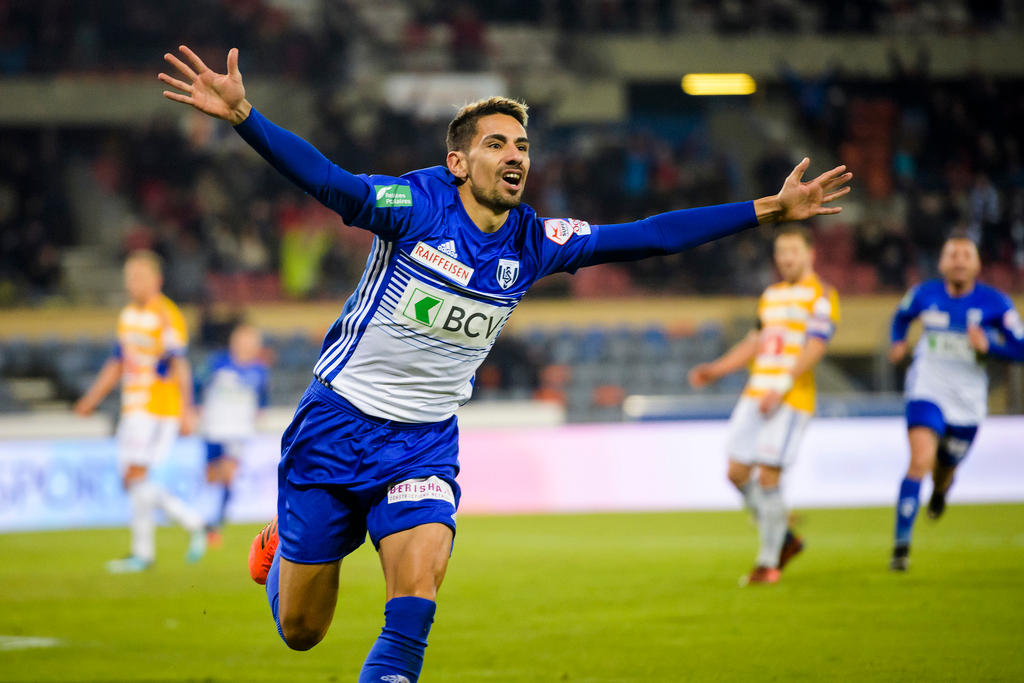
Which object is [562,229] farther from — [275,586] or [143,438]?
[143,438]

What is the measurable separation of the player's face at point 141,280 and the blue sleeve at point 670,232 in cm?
676

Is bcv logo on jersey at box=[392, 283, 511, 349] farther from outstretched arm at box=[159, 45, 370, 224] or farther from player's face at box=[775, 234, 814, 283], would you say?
player's face at box=[775, 234, 814, 283]

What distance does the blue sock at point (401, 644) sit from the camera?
4.27 metres

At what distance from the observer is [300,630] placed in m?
4.94

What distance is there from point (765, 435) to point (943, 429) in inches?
56.9

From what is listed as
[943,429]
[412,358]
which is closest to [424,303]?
[412,358]

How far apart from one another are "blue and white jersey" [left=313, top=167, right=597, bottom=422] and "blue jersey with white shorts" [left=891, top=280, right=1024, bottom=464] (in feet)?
18.7

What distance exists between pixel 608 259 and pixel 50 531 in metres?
11.2

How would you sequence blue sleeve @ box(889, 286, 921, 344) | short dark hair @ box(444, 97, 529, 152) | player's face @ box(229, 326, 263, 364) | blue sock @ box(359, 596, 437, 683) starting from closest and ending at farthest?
1. blue sock @ box(359, 596, 437, 683)
2. short dark hair @ box(444, 97, 529, 152)
3. blue sleeve @ box(889, 286, 921, 344)
4. player's face @ box(229, 326, 263, 364)

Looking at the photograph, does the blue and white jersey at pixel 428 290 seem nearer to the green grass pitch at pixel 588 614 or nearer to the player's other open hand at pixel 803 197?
the player's other open hand at pixel 803 197

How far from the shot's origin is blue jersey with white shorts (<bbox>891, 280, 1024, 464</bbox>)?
9789 millimetres

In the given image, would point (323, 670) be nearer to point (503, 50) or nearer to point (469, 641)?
point (469, 641)

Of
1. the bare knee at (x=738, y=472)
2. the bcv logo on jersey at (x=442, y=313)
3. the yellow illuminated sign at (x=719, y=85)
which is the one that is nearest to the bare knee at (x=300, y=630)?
the bcv logo on jersey at (x=442, y=313)

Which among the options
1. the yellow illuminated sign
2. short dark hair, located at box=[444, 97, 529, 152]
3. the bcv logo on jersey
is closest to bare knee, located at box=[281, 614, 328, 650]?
A: the bcv logo on jersey
